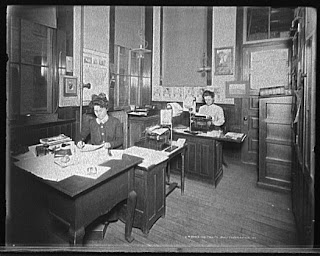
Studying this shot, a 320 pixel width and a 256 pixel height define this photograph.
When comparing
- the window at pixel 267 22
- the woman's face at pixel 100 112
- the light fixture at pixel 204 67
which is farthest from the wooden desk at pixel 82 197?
the window at pixel 267 22

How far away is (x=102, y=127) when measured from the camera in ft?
3.77

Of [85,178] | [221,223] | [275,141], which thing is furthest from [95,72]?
[275,141]

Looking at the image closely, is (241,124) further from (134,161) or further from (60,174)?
(60,174)

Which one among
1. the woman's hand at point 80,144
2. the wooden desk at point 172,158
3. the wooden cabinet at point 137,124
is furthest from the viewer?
the wooden desk at point 172,158

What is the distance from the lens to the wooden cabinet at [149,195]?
1.26 meters

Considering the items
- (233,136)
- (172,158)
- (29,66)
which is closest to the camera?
(29,66)

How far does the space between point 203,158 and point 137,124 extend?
0.50 metres

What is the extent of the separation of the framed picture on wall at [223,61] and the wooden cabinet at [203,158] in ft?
1.25

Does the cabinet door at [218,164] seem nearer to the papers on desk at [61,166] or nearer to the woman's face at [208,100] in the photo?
the woman's face at [208,100]

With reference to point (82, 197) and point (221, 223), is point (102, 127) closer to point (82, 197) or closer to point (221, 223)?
point (82, 197)

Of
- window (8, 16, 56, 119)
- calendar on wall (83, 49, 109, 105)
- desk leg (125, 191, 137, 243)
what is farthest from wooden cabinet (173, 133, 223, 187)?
window (8, 16, 56, 119)

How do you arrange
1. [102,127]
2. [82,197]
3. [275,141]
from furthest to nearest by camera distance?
[275,141] → [102,127] → [82,197]

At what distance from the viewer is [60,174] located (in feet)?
3.26

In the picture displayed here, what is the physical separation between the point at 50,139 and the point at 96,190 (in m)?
0.34
